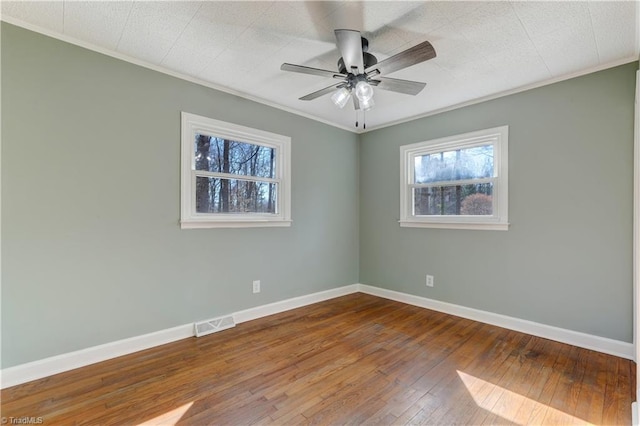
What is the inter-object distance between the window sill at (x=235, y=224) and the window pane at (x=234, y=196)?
14 centimetres

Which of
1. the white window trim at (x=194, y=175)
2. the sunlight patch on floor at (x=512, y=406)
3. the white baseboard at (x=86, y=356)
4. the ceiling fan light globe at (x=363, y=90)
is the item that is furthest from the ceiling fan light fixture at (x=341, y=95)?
the white baseboard at (x=86, y=356)

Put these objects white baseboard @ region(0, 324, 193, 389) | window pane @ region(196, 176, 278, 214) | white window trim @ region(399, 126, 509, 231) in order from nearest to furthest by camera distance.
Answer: white baseboard @ region(0, 324, 193, 389) < window pane @ region(196, 176, 278, 214) < white window trim @ region(399, 126, 509, 231)

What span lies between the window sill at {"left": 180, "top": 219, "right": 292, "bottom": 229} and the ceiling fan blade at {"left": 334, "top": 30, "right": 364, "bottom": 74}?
6.15 ft

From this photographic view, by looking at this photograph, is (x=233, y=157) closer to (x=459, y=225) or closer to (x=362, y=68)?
(x=362, y=68)

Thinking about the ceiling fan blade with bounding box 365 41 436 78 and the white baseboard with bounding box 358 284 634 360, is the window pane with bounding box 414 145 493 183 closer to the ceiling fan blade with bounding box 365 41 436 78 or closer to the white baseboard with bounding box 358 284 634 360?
the white baseboard with bounding box 358 284 634 360

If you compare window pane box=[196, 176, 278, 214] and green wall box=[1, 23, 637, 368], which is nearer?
green wall box=[1, 23, 637, 368]

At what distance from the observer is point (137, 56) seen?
8.00 ft

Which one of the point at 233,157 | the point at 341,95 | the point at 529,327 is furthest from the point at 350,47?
the point at 529,327

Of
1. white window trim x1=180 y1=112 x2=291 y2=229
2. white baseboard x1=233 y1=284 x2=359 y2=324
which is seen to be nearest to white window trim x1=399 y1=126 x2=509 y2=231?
white baseboard x1=233 y1=284 x2=359 y2=324

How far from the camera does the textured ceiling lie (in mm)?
1857

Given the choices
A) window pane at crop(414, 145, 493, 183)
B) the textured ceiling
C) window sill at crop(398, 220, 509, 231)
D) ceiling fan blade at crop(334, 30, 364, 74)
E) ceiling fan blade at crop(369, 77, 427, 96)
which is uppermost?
the textured ceiling

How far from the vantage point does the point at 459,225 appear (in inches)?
134

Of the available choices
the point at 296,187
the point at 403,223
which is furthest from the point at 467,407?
the point at 296,187

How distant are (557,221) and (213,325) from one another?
11.3 ft
